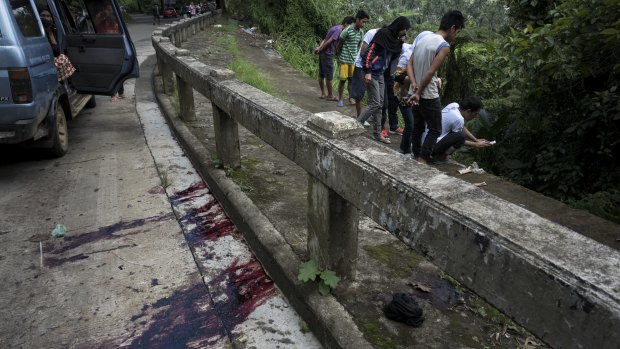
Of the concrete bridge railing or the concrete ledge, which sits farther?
the concrete ledge

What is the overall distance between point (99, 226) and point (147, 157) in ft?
5.99

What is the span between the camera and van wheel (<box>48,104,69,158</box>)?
521cm

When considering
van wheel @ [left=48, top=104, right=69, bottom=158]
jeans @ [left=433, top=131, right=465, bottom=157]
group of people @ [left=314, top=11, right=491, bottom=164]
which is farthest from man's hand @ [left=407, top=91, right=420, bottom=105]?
van wheel @ [left=48, top=104, right=69, bottom=158]

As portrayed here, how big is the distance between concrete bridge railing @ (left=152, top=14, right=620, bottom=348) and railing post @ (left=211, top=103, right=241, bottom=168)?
1.16 meters

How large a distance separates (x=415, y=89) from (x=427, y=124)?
42 centimetres

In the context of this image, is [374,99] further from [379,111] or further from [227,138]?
[227,138]

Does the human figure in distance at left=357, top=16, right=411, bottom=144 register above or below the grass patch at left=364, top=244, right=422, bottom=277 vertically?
above

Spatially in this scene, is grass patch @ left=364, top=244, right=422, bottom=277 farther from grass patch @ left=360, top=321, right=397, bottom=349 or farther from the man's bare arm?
the man's bare arm

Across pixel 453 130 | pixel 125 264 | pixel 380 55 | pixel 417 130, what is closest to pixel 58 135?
pixel 125 264

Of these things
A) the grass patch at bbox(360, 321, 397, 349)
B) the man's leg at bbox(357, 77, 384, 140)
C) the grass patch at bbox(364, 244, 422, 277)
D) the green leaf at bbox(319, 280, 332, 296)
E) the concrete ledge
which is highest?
the concrete ledge

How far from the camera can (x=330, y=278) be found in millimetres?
2574

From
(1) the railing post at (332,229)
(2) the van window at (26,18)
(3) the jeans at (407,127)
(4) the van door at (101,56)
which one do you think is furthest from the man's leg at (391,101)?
(2) the van window at (26,18)

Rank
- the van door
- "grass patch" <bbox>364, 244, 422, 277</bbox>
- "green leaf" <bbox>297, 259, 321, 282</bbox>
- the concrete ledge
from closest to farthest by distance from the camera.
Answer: the concrete ledge
"green leaf" <bbox>297, 259, 321, 282</bbox>
"grass patch" <bbox>364, 244, 422, 277</bbox>
the van door

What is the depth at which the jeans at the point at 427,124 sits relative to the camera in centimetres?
492
